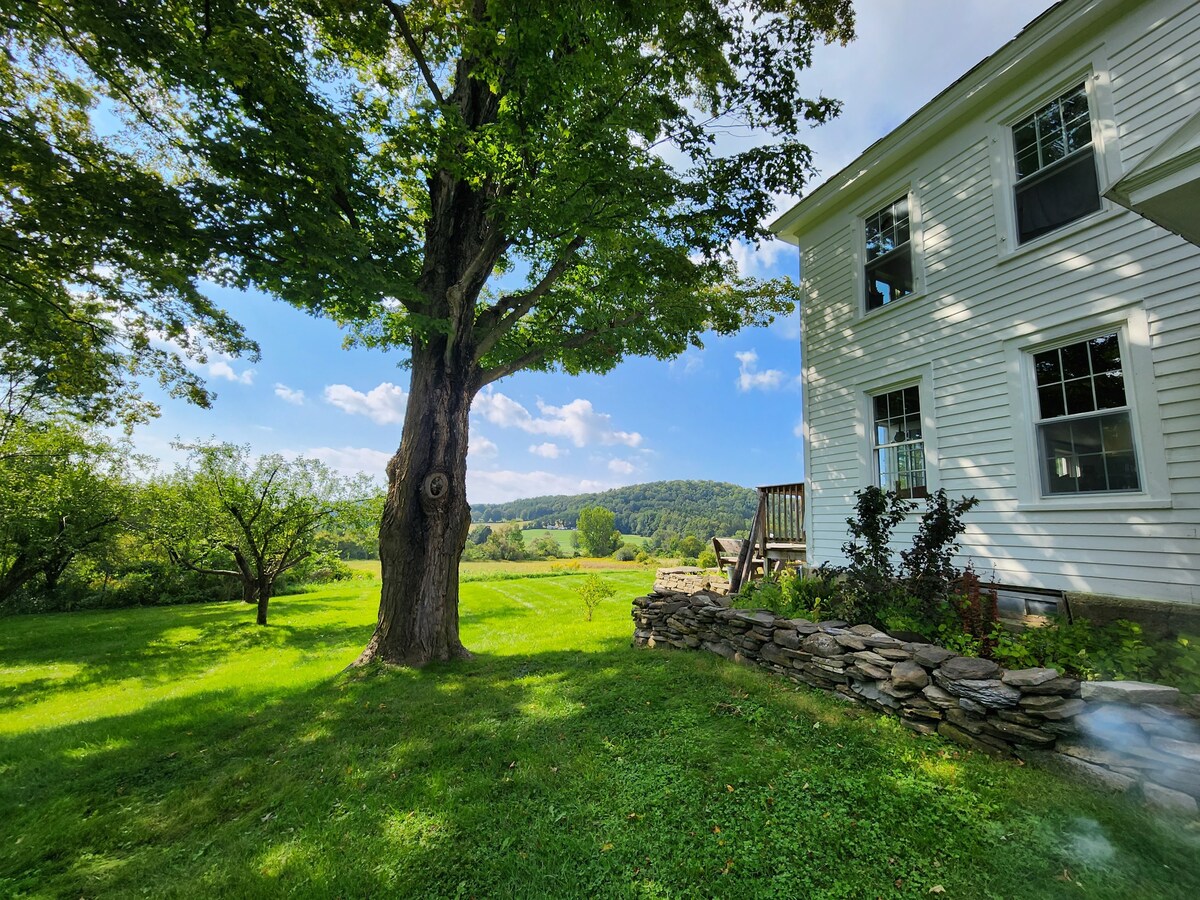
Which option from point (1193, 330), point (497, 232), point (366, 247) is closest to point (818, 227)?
point (1193, 330)

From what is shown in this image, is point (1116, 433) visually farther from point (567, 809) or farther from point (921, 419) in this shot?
point (567, 809)

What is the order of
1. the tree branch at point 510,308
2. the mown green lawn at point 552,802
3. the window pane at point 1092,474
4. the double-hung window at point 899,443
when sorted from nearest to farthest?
the mown green lawn at point 552,802 → the window pane at point 1092,474 → the double-hung window at point 899,443 → the tree branch at point 510,308

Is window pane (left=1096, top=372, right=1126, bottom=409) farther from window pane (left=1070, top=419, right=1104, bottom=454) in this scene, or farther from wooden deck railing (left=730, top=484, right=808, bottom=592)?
wooden deck railing (left=730, top=484, right=808, bottom=592)

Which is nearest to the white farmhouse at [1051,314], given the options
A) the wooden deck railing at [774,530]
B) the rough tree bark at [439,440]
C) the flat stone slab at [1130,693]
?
the wooden deck railing at [774,530]

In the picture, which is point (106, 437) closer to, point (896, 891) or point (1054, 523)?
point (896, 891)

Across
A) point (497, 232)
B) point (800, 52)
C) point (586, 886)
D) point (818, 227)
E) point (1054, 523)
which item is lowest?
point (586, 886)

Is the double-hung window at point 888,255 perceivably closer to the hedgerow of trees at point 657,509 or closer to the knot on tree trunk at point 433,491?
the knot on tree trunk at point 433,491

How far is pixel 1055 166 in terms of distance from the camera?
5500 millimetres

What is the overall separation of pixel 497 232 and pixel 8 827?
7141 mm

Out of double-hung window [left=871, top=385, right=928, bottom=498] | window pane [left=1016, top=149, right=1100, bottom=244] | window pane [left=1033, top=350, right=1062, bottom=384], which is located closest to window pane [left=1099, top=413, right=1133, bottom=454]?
window pane [left=1033, top=350, right=1062, bottom=384]

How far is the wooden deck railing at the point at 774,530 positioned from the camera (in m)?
9.56

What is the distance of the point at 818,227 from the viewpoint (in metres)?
8.73

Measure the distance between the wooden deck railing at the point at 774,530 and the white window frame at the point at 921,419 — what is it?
2265mm

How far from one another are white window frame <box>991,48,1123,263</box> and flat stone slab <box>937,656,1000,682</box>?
181 inches
